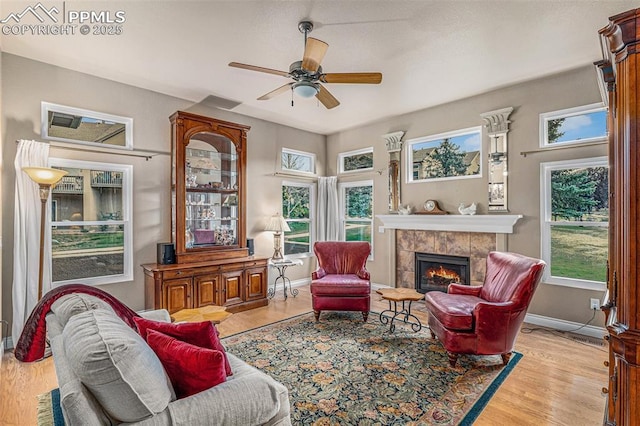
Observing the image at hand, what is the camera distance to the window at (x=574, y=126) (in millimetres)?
3648

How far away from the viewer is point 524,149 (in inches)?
163

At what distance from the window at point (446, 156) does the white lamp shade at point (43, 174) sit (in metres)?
4.83

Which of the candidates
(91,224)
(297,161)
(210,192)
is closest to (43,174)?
(91,224)

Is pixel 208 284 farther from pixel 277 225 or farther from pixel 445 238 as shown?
pixel 445 238

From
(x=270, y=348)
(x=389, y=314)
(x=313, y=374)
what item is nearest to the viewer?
(x=313, y=374)

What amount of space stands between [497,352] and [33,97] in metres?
5.54

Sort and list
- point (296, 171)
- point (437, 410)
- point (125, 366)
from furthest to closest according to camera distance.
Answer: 1. point (296, 171)
2. point (437, 410)
3. point (125, 366)

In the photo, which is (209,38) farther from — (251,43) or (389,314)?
(389,314)

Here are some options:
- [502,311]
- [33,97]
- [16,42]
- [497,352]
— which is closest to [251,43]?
[16,42]

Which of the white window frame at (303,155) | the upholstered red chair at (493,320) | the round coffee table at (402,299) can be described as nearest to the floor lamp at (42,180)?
the white window frame at (303,155)

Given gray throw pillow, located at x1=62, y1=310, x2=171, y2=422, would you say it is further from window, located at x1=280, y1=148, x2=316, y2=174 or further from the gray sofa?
window, located at x1=280, y1=148, x2=316, y2=174

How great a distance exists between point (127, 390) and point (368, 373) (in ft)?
6.97

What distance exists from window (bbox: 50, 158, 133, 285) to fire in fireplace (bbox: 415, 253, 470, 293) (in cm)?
439

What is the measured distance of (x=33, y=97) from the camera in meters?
3.48
